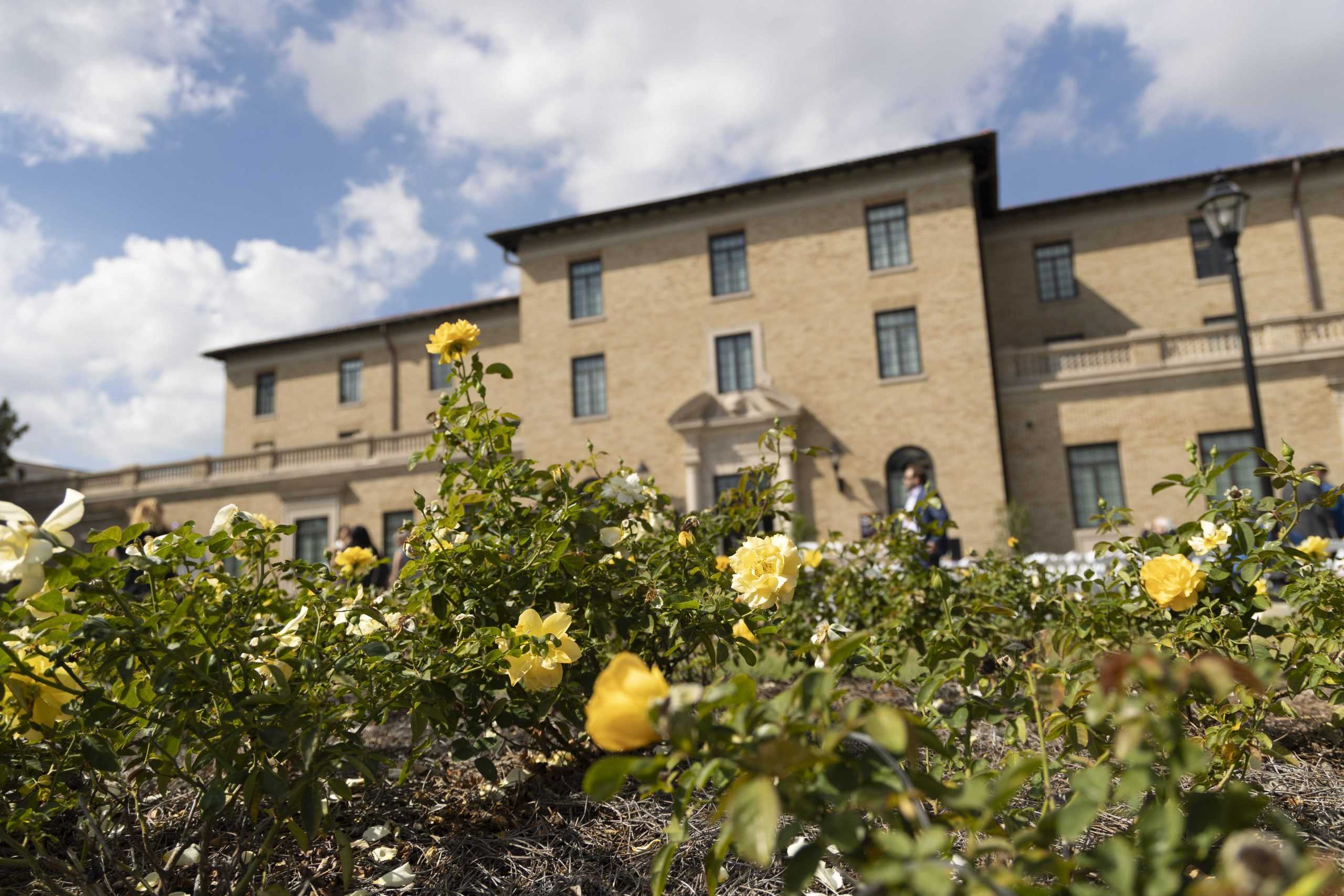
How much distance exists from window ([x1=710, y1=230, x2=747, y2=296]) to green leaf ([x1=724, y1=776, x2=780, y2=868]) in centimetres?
2026

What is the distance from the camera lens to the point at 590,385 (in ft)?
70.6

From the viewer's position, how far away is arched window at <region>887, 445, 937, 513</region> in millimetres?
18188

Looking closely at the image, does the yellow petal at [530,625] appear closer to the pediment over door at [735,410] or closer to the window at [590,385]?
the pediment over door at [735,410]

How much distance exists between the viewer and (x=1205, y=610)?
2.14 meters

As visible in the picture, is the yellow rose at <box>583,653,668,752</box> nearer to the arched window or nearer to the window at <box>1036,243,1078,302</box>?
the arched window

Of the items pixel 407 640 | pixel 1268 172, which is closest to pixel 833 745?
pixel 407 640

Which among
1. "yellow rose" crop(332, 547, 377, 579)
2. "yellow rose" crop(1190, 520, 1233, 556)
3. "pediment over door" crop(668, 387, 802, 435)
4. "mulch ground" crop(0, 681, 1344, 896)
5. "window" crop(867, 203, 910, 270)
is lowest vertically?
"mulch ground" crop(0, 681, 1344, 896)

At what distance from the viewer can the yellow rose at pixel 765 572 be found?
1.91 metres

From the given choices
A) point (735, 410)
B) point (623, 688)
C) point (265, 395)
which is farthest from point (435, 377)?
point (623, 688)

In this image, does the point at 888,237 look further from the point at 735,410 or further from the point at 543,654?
the point at 543,654

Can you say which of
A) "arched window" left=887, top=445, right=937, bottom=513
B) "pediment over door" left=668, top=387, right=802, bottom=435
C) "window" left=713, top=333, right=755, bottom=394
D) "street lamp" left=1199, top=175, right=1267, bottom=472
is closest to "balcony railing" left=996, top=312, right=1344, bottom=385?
"arched window" left=887, top=445, right=937, bottom=513

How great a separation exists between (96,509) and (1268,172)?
3551 cm

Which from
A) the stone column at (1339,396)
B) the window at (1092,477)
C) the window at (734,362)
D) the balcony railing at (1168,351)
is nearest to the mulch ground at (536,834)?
the window at (1092,477)

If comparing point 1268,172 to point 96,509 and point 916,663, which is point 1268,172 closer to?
point 916,663
